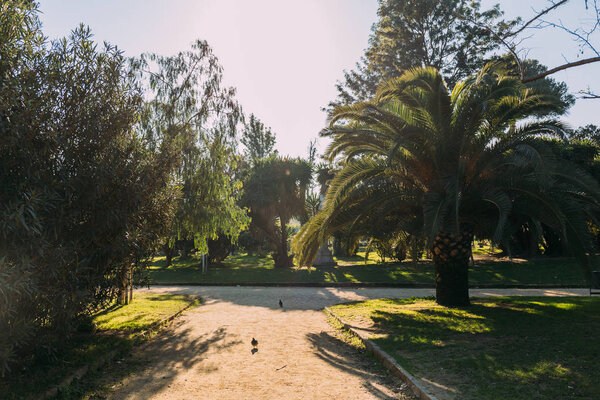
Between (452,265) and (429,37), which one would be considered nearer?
(452,265)

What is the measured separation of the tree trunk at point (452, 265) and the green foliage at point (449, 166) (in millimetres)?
561

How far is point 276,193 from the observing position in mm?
28781

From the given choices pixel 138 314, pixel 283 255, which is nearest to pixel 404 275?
pixel 283 255

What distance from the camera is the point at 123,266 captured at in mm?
7488

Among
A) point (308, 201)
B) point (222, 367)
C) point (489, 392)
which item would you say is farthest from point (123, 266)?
point (308, 201)

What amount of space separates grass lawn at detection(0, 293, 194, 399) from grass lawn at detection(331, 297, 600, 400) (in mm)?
4918

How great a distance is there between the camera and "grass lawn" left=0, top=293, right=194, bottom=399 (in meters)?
5.01

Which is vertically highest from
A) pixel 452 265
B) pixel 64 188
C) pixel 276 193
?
pixel 276 193

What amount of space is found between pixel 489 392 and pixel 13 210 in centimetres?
593

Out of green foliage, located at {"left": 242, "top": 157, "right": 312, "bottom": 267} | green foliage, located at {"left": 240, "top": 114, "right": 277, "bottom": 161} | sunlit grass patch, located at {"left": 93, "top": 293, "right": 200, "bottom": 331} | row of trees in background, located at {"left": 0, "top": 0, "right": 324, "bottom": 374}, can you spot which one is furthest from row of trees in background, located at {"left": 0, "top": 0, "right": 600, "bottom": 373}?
green foliage, located at {"left": 240, "top": 114, "right": 277, "bottom": 161}

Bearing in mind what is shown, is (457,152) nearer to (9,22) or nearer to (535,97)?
(535,97)

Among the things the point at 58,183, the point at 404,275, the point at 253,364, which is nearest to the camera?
the point at 58,183

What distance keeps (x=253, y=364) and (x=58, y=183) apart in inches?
161

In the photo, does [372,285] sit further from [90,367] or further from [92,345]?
[90,367]
